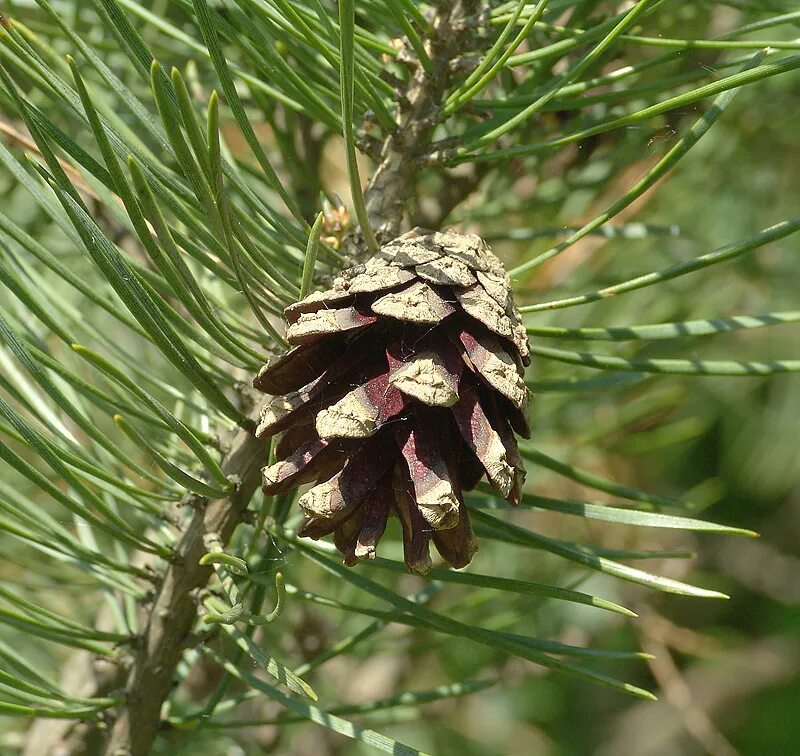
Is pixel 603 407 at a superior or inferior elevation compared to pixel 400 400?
superior

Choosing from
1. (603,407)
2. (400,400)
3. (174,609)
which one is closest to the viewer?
(400,400)

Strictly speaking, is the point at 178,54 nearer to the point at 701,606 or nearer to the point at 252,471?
the point at 252,471

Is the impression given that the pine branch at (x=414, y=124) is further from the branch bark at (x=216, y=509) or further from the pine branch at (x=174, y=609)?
the pine branch at (x=174, y=609)

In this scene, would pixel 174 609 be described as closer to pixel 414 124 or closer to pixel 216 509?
pixel 216 509

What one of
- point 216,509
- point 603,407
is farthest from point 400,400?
point 603,407

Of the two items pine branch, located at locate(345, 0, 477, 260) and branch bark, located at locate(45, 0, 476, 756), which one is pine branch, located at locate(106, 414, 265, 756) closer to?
branch bark, located at locate(45, 0, 476, 756)

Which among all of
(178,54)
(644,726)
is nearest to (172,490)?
(178,54)
